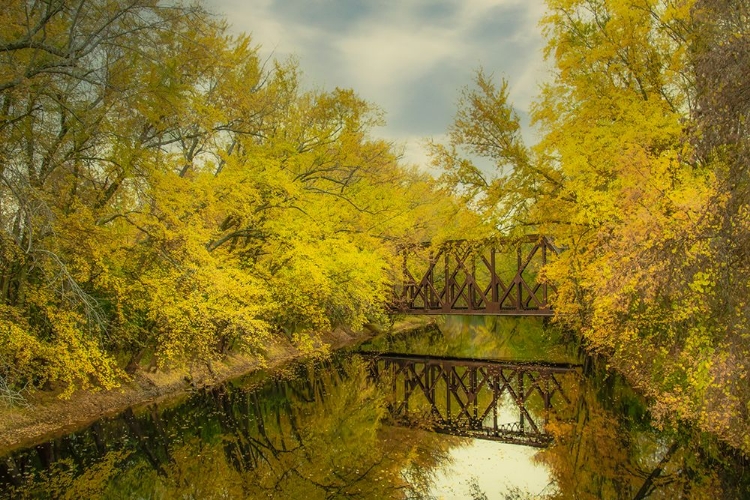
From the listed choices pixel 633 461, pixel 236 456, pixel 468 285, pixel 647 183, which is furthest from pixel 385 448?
pixel 468 285

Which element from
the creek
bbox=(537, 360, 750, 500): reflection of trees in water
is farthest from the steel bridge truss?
bbox=(537, 360, 750, 500): reflection of trees in water

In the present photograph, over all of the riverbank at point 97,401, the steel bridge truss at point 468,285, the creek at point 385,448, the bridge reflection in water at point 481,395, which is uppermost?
the steel bridge truss at point 468,285

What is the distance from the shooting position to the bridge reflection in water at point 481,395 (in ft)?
47.2

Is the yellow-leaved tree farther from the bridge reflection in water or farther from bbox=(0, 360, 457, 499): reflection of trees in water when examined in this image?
bbox=(0, 360, 457, 499): reflection of trees in water

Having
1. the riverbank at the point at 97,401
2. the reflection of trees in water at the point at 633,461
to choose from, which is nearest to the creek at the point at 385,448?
the reflection of trees in water at the point at 633,461

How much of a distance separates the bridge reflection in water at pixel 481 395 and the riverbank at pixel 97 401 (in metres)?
4.58

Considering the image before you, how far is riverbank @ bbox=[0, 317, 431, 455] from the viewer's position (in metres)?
12.0

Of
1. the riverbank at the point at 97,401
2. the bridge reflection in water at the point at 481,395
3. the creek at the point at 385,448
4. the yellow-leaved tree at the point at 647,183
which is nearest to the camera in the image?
the yellow-leaved tree at the point at 647,183

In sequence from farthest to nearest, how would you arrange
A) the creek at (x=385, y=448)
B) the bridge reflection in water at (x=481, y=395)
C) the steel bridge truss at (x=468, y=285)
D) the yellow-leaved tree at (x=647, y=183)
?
the steel bridge truss at (x=468, y=285)
the bridge reflection in water at (x=481, y=395)
the creek at (x=385, y=448)
the yellow-leaved tree at (x=647, y=183)

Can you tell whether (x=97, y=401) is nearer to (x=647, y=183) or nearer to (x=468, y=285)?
(x=647, y=183)

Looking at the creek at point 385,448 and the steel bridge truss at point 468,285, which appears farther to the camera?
the steel bridge truss at point 468,285

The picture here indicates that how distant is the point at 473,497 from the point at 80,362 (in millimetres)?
7991

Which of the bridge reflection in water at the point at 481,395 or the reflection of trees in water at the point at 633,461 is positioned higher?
the reflection of trees in water at the point at 633,461

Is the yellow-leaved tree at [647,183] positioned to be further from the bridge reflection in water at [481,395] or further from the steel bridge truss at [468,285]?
the steel bridge truss at [468,285]
